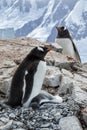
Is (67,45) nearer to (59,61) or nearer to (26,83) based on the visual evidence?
(59,61)

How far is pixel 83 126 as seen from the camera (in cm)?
741

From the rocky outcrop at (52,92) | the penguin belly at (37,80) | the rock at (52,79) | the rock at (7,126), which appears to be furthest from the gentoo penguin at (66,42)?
the rock at (7,126)

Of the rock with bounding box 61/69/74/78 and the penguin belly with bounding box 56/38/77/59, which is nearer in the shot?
the rock with bounding box 61/69/74/78

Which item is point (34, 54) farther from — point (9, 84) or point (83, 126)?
point (83, 126)

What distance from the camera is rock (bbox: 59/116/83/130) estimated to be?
7.20 meters


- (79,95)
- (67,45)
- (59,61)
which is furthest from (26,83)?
(67,45)

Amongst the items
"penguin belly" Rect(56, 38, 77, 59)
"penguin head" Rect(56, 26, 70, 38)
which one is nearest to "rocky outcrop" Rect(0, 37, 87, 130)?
"penguin belly" Rect(56, 38, 77, 59)

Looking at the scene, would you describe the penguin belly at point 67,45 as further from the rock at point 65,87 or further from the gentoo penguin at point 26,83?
the gentoo penguin at point 26,83

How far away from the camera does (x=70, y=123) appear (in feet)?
23.8

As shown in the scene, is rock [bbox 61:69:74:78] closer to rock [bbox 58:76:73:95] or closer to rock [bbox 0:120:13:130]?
rock [bbox 58:76:73:95]

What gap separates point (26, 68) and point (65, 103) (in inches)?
35.4

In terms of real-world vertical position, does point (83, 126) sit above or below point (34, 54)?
below

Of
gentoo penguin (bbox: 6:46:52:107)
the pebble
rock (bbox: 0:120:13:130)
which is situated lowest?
the pebble

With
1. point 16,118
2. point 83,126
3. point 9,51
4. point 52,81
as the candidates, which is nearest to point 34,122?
point 16,118
